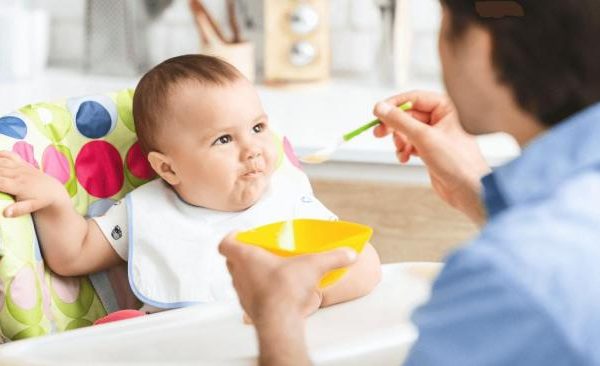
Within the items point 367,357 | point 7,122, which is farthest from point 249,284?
point 7,122

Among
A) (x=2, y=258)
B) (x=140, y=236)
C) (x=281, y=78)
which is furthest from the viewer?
(x=281, y=78)

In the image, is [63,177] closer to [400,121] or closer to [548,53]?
[400,121]

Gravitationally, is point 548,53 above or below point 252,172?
above

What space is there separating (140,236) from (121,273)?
6 centimetres

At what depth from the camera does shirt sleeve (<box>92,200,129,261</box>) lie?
53.2 inches

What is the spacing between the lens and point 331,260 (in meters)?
0.85

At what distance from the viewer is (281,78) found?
2.44 meters

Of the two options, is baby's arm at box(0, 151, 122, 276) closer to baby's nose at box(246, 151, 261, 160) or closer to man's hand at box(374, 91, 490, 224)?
baby's nose at box(246, 151, 261, 160)

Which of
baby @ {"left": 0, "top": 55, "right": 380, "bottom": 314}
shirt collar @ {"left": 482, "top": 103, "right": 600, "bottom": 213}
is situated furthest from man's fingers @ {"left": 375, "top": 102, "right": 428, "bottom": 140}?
shirt collar @ {"left": 482, "top": 103, "right": 600, "bottom": 213}

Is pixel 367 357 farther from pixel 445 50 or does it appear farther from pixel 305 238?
pixel 445 50

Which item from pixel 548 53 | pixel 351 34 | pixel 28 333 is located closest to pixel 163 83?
pixel 28 333

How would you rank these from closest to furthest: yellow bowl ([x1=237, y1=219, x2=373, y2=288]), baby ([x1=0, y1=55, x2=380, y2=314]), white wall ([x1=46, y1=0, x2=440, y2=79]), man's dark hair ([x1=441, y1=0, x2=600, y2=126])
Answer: man's dark hair ([x1=441, y1=0, x2=600, y2=126]) → yellow bowl ([x1=237, y1=219, x2=373, y2=288]) → baby ([x1=0, y1=55, x2=380, y2=314]) → white wall ([x1=46, y1=0, x2=440, y2=79])

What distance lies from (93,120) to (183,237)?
20cm

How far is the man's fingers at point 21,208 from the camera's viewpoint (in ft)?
4.12
